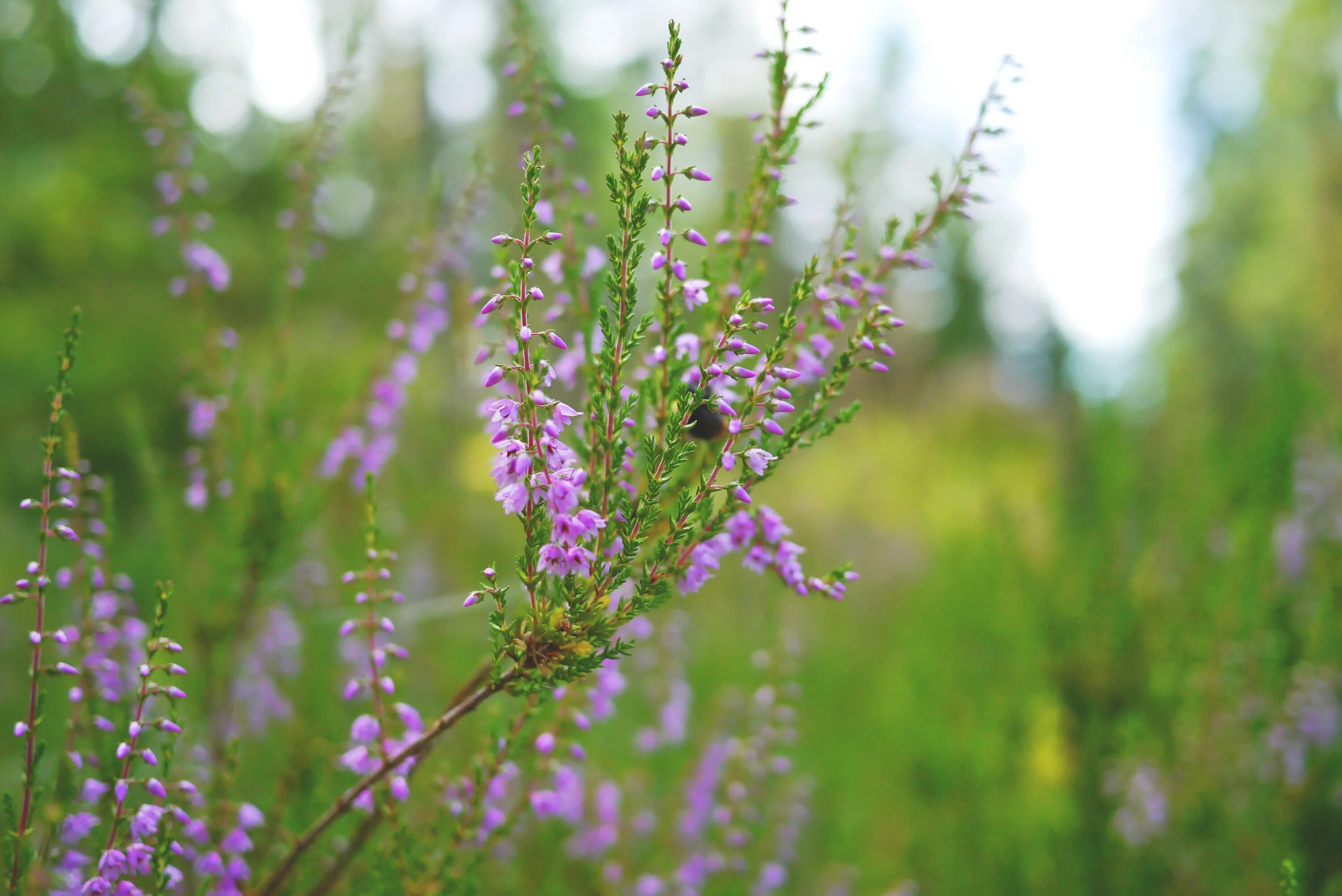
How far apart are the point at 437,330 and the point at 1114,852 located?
2.84m

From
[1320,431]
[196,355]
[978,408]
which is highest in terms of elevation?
[978,408]

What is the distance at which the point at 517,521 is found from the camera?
184 centimetres

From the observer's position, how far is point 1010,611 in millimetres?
3869

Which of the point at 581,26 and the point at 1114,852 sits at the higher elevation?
the point at 581,26

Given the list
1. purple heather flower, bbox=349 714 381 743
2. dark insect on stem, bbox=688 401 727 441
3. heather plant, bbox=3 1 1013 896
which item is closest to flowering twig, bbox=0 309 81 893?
heather plant, bbox=3 1 1013 896

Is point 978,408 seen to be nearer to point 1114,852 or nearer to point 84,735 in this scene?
point 1114,852

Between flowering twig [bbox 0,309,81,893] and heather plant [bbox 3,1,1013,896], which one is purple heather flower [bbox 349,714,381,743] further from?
flowering twig [bbox 0,309,81,893]

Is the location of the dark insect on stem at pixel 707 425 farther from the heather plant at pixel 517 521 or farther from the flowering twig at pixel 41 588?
the flowering twig at pixel 41 588

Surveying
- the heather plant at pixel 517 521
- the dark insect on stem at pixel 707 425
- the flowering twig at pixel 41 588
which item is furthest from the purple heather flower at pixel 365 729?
the dark insect on stem at pixel 707 425

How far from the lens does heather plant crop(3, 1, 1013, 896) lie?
110 cm

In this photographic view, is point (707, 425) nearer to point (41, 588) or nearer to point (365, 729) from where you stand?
point (365, 729)

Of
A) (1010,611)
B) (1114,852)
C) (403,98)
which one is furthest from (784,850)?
(403,98)

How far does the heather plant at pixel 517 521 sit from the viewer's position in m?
1.10

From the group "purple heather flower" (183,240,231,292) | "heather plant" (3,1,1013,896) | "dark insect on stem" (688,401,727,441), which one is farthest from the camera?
"purple heather flower" (183,240,231,292)
